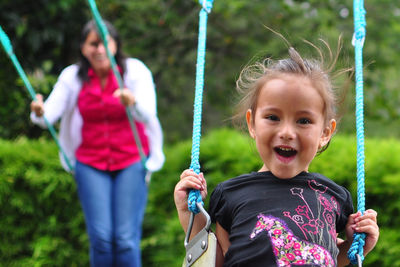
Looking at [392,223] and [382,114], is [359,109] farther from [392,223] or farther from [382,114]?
[382,114]

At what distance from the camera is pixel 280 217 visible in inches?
74.9

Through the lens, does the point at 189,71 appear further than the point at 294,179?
Yes

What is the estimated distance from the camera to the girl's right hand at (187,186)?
79.5 inches

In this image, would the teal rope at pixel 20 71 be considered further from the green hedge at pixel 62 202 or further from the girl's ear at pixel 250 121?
the girl's ear at pixel 250 121

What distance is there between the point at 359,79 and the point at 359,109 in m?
0.12

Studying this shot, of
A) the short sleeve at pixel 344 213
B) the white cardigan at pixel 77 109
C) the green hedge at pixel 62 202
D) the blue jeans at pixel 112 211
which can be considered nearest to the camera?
the short sleeve at pixel 344 213

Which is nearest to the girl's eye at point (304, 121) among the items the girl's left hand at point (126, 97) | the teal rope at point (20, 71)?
the girl's left hand at point (126, 97)

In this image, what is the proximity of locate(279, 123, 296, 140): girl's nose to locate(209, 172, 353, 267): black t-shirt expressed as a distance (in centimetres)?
18

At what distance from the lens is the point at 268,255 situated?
184 centimetres

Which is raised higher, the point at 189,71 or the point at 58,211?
the point at 189,71

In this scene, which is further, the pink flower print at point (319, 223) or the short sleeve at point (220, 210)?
the short sleeve at point (220, 210)

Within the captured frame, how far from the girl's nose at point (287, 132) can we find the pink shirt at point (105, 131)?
82.5 inches

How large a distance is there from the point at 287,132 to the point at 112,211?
2.17 metres

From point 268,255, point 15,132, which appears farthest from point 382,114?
point 268,255
